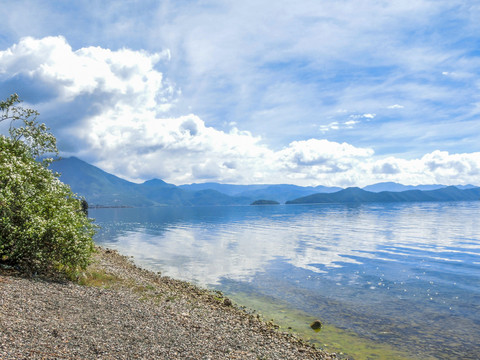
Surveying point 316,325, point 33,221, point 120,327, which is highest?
point 33,221

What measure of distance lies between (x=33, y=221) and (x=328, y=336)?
21701 millimetres

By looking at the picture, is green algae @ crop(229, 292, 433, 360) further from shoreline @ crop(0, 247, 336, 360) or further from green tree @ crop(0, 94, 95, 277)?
green tree @ crop(0, 94, 95, 277)

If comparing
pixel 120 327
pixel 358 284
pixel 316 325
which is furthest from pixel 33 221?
pixel 358 284

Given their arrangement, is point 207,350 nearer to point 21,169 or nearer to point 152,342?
point 152,342

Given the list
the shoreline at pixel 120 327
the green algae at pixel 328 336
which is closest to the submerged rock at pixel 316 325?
the green algae at pixel 328 336

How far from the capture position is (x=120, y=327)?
15234mm

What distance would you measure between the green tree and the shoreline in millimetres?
1759

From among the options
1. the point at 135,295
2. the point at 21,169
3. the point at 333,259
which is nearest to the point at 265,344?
the point at 135,295

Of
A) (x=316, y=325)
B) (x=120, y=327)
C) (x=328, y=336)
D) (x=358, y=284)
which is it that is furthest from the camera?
(x=358, y=284)

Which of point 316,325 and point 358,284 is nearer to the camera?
point 316,325

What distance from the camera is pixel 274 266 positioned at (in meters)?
44.5

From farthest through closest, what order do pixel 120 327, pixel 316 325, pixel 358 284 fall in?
pixel 358 284 < pixel 316 325 < pixel 120 327

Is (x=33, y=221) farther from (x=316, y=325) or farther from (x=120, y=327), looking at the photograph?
(x=316, y=325)

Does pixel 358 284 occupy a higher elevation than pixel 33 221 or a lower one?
lower
